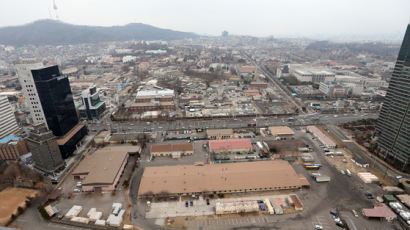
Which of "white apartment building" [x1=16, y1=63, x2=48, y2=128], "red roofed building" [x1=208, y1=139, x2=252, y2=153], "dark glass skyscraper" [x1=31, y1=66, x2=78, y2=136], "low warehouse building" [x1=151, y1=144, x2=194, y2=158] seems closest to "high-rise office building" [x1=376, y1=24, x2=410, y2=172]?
"red roofed building" [x1=208, y1=139, x2=252, y2=153]

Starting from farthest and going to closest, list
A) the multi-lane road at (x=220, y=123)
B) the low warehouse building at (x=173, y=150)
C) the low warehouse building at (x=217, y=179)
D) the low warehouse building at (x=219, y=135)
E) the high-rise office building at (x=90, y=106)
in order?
1. the high-rise office building at (x=90, y=106)
2. the multi-lane road at (x=220, y=123)
3. the low warehouse building at (x=219, y=135)
4. the low warehouse building at (x=173, y=150)
5. the low warehouse building at (x=217, y=179)

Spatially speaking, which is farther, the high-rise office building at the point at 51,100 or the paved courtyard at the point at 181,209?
the high-rise office building at the point at 51,100

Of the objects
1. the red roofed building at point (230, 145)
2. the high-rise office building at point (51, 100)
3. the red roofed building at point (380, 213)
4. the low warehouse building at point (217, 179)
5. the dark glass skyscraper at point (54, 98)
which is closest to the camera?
the red roofed building at point (380, 213)

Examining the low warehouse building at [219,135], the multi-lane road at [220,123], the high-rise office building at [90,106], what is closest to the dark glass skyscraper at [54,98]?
the multi-lane road at [220,123]

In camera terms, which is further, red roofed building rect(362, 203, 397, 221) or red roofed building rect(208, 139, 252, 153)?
red roofed building rect(208, 139, 252, 153)

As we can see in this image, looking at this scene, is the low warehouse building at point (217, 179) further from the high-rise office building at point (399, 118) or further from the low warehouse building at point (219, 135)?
the high-rise office building at point (399, 118)

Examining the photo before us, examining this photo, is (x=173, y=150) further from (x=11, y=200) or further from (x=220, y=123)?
(x=11, y=200)

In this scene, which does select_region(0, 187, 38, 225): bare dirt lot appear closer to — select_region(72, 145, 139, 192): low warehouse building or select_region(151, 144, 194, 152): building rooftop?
select_region(72, 145, 139, 192): low warehouse building

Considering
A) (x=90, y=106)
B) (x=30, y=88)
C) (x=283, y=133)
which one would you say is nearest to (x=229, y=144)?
(x=283, y=133)
